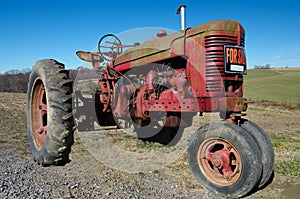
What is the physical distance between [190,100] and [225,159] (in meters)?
0.88

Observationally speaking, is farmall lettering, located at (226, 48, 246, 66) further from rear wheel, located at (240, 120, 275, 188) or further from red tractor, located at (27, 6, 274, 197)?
rear wheel, located at (240, 120, 275, 188)

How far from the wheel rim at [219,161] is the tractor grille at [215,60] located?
68 centimetres

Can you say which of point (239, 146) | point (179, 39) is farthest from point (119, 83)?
point (239, 146)

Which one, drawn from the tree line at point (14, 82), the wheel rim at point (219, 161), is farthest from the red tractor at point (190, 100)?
the tree line at point (14, 82)

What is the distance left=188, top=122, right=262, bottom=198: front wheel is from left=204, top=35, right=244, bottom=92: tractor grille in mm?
513

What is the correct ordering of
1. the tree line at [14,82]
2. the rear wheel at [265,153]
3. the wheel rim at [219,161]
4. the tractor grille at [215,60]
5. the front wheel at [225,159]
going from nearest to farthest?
the front wheel at [225,159] → the wheel rim at [219,161] → the rear wheel at [265,153] → the tractor grille at [215,60] → the tree line at [14,82]

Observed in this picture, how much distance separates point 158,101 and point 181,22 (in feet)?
3.94

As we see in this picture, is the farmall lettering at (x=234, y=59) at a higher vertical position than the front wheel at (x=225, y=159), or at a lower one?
higher

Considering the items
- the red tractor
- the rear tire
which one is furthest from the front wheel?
the rear tire

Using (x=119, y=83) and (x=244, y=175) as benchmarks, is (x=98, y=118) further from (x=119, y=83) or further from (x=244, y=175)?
(x=244, y=175)

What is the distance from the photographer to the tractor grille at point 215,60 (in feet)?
10.5

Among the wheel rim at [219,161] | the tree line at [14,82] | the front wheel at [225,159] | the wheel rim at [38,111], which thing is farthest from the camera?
the tree line at [14,82]

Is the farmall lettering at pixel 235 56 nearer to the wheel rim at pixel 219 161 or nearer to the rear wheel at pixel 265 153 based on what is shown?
the rear wheel at pixel 265 153

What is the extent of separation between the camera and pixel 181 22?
12.5ft
